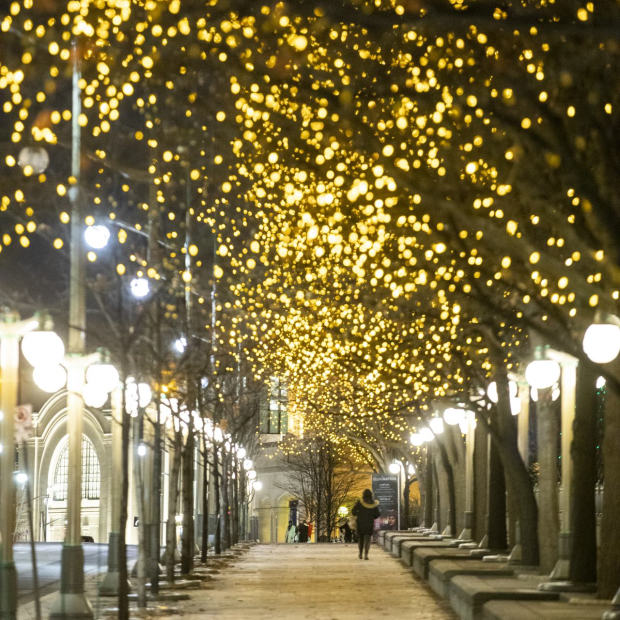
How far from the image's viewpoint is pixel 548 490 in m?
23.7

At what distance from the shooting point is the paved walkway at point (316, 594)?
21.0 meters

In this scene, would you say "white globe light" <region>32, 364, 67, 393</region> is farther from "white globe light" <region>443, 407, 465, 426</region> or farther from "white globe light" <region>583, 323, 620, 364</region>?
"white globe light" <region>443, 407, 465, 426</region>

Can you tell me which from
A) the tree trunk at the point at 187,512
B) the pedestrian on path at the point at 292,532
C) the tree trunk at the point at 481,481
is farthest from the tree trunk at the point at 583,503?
the pedestrian on path at the point at 292,532

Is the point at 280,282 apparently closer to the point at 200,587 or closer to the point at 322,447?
the point at 200,587

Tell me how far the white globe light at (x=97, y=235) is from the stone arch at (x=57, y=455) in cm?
5525

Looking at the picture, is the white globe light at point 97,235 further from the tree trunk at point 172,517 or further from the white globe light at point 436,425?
the white globe light at point 436,425

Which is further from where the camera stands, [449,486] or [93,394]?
[449,486]

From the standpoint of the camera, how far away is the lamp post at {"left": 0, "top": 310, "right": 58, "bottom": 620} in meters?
19.0

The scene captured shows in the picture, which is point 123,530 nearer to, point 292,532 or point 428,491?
point 428,491

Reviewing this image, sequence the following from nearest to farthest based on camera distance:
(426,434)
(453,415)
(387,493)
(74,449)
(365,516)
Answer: (74,449), (453,415), (365,516), (426,434), (387,493)

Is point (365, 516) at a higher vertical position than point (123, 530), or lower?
lower

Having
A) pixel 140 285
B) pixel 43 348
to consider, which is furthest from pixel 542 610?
pixel 140 285

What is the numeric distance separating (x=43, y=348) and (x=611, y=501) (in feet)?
25.2

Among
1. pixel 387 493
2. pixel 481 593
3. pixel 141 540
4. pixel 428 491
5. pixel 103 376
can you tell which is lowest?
pixel 387 493
